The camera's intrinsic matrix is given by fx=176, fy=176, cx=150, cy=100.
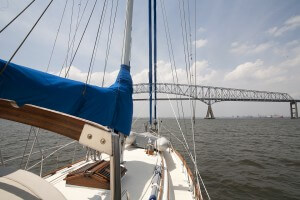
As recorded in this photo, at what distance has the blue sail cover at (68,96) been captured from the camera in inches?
76.3

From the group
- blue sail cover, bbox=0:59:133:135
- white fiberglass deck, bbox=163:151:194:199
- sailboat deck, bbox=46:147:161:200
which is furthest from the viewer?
white fiberglass deck, bbox=163:151:194:199

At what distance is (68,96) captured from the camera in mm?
2389

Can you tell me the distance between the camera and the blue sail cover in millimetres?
1938

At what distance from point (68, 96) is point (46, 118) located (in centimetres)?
115

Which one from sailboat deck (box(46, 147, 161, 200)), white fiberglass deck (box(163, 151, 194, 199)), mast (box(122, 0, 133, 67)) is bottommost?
white fiberglass deck (box(163, 151, 194, 199))

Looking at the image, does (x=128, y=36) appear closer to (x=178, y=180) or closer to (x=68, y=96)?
(x=68, y=96)

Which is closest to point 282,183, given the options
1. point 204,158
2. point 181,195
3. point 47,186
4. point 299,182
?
point 299,182

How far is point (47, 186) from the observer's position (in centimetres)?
116

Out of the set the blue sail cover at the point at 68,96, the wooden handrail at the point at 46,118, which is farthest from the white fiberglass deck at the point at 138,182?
the wooden handrail at the point at 46,118

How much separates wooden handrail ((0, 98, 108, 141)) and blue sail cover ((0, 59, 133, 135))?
129 mm

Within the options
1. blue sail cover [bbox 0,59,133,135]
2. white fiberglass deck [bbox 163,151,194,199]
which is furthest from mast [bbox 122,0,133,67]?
white fiberglass deck [bbox 163,151,194,199]

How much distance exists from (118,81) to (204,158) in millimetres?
9360

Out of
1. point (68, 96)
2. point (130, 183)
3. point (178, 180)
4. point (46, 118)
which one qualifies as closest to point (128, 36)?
point (68, 96)

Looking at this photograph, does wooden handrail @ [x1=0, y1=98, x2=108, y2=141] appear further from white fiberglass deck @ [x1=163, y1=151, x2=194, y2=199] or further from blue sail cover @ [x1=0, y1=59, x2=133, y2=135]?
white fiberglass deck @ [x1=163, y1=151, x2=194, y2=199]
